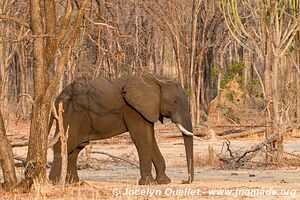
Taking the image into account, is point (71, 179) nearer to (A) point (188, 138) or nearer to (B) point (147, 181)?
(B) point (147, 181)

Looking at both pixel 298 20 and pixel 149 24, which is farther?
pixel 149 24

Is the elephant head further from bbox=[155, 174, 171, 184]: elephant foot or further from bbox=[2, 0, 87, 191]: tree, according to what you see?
bbox=[2, 0, 87, 191]: tree

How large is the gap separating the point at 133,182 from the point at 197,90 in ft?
72.3

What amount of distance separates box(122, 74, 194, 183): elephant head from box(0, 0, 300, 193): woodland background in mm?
529

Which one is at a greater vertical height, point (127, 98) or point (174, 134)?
point (127, 98)

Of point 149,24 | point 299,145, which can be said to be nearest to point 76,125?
point 299,145

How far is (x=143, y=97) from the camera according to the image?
607 inches

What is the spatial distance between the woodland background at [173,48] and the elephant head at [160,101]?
529 millimetres

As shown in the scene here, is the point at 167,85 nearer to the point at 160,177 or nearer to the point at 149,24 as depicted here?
the point at 160,177

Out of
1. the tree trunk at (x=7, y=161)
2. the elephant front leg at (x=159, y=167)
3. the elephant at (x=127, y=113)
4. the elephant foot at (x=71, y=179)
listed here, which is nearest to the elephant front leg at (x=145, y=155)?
the elephant at (x=127, y=113)

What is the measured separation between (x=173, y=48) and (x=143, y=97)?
77.8ft

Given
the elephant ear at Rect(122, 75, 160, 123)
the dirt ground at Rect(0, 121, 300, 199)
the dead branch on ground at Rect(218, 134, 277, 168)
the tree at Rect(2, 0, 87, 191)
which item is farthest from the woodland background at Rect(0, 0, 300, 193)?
the dirt ground at Rect(0, 121, 300, 199)

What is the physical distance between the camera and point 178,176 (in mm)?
17250

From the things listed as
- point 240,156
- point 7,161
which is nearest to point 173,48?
point 240,156
